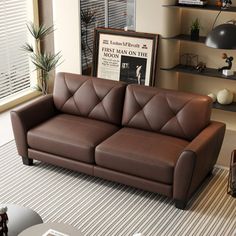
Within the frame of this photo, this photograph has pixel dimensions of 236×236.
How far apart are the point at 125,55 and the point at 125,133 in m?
1.55

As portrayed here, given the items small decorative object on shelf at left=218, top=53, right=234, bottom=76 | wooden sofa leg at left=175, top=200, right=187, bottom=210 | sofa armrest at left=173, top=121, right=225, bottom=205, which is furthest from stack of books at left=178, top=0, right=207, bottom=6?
wooden sofa leg at left=175, top=200, right=187, bottom=210

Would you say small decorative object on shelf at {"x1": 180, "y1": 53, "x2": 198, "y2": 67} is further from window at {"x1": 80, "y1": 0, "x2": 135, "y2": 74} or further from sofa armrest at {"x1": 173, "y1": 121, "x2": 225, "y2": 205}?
sofa armrest at {"x1": 173, "y1": 121, "x2": 225, "y2": 205}

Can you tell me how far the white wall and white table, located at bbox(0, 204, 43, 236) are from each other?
9.90ft

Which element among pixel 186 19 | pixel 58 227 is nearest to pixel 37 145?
pixel 58 227

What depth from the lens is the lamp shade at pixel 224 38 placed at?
374 centimetres

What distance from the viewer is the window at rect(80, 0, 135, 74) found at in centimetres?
566

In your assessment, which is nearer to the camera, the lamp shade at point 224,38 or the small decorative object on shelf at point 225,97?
the lamp shade at point 224,38

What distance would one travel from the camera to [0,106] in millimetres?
6215

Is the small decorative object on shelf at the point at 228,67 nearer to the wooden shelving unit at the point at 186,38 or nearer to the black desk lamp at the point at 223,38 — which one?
the wooden shelving unit at the point at 186,38

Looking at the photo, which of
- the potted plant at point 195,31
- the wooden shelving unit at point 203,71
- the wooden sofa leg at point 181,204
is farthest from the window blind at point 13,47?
the wooden sofa leg at point 181,204

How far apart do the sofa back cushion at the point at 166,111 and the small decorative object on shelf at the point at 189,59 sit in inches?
48.4

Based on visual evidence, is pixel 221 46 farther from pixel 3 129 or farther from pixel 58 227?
pixel 3 129

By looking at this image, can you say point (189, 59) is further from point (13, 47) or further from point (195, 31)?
point (13, 47)

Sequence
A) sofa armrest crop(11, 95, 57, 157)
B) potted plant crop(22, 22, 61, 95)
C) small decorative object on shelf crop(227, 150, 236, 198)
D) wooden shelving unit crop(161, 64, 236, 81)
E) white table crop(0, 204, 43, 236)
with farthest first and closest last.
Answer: potted plant crop(22, 22, 61, 95) < wooden shelving unit crop(161, 64, 236, 81) < sofa armrest crop(11, 95, 57, 157) < small decorative object on shelf crop(227, 150, 236, 198) < white table crop(0, 204, 43, 236)
